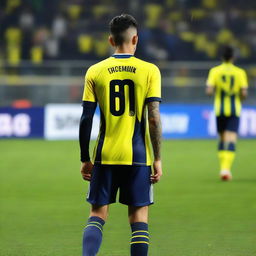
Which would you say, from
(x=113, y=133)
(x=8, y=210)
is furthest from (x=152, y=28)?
(x=113, y=133)

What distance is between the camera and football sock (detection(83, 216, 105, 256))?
5.05m

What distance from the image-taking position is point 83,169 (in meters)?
5.23

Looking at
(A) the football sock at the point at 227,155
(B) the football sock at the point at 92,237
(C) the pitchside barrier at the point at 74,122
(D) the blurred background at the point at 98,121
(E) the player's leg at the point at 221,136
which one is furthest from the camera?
(C) the pitchside barrier at the point at 74,122

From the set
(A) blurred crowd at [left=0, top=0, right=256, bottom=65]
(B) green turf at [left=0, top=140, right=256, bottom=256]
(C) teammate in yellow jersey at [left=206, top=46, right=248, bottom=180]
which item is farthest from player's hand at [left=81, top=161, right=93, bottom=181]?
(A) blurred crowd at [left=0, top=0, right=256, bottom=65]

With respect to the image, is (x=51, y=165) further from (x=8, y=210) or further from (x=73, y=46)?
(x=73, y=46)

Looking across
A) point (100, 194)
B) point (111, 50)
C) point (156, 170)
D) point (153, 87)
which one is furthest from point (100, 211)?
point (111, 50)

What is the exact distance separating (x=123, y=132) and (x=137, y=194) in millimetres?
407

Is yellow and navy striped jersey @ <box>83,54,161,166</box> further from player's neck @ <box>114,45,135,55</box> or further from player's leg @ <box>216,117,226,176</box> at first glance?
player's leg @ <box>216,117,226,176</box>

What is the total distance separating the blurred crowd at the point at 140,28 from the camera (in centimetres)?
2505

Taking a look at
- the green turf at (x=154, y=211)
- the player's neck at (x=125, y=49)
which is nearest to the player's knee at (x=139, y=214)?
the player's neck at (x=125, y=49)

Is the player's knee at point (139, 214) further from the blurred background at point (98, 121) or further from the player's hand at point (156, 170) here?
the blurred background at point (98, 121)

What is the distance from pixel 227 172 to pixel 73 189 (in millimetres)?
2473

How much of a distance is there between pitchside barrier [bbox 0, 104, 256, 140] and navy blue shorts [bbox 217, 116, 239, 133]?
772cm

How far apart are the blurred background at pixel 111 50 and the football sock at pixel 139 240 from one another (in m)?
15.5
